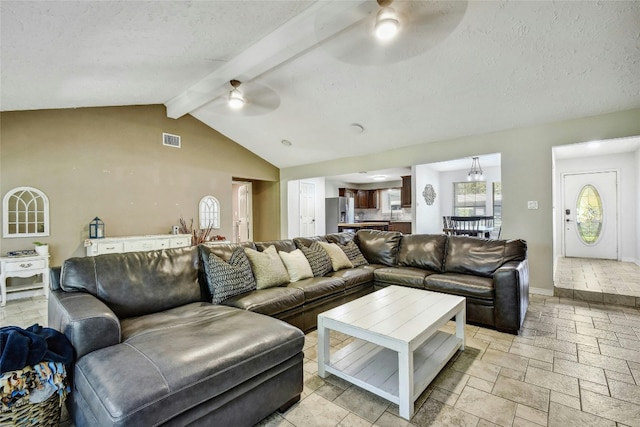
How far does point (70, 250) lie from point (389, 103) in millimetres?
5348

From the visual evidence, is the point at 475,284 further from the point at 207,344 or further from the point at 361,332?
the point at 207,344

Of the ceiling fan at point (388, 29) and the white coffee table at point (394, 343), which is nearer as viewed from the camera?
the white coffee table at point (394, 343)

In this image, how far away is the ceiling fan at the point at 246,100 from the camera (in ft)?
13.5

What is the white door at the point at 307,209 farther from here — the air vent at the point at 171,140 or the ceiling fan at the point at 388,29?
the ceiling fan at the point at 388,29

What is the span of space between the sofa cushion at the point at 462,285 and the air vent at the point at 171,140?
5.10 metres

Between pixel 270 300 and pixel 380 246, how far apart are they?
207 centimetres

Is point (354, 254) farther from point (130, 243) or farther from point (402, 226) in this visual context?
point (402, 226)

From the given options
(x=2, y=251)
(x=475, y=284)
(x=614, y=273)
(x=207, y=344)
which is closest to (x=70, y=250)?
(x=2, y=251)

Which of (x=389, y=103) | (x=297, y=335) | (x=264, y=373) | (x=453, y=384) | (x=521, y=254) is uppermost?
(x=389, y=103)

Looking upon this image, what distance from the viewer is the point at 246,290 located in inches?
102

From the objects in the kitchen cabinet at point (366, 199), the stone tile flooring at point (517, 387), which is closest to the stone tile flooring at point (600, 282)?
the stone tile flooring at point (517, 387)

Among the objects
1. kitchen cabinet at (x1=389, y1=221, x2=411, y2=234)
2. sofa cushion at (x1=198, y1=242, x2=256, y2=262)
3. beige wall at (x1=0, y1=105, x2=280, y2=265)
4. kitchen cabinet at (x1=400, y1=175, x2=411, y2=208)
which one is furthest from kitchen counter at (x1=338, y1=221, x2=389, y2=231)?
sofa cushion at (x1=198, y1=242, x2=256, y2=262)

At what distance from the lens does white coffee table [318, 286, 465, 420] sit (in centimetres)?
170

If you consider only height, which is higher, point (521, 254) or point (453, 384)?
point (521, 254)
